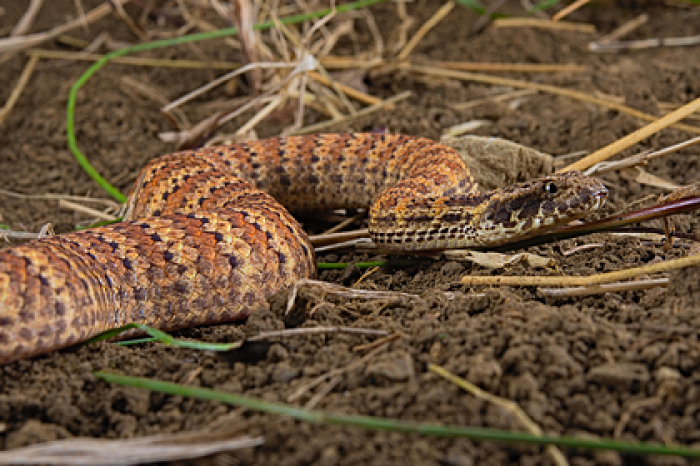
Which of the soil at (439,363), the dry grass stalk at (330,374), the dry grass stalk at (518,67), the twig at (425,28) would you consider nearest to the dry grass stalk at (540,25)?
the twig at (425,28)

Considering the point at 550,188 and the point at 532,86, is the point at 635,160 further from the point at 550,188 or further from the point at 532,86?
the point at 532,86

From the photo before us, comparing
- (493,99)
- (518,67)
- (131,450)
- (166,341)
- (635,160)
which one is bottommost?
(131,450)

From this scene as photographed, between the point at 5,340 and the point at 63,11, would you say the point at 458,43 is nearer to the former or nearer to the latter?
the point at 63,11

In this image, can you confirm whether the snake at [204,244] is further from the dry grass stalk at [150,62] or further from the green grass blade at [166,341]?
the dry grass stalk at [150,62]

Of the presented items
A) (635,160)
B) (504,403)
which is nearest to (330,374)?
(504,403)

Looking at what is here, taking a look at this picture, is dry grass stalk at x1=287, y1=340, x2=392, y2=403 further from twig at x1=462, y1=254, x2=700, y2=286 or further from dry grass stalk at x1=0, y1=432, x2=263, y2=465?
twig at x1=462, y1=254, x2=700, y2=286

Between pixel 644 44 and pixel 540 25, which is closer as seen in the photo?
pixel 644 44

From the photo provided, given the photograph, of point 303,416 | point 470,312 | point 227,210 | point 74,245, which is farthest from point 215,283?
point 303,416

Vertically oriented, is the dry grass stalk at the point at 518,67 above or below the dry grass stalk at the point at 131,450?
above
